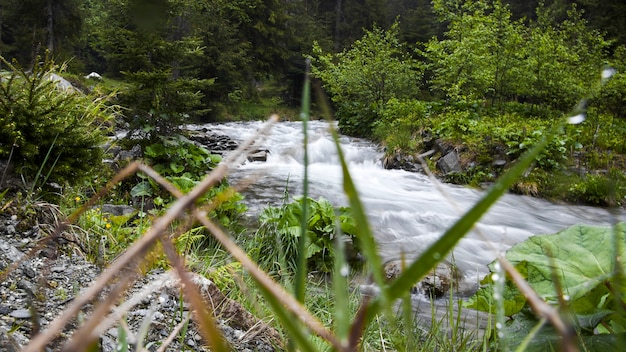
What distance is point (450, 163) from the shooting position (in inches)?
350

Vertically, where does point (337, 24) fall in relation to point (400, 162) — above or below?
above

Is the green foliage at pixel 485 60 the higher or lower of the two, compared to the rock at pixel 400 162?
higher

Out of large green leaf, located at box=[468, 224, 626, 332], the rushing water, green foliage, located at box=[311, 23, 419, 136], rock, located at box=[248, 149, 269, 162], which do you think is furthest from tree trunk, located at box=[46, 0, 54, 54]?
large green leaf, located at box=[468, 224, 626, 332]

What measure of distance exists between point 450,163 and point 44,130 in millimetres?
7523

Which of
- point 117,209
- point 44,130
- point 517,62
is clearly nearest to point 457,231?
point 44,130

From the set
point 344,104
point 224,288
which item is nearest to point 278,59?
point 344,104

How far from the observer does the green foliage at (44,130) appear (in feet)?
8.92

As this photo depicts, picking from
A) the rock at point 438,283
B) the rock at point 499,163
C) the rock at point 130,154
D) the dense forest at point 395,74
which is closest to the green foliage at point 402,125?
the dense forest at point 395,74

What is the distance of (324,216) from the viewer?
430 cm

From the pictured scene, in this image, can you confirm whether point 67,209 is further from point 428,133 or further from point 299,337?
point 428,133

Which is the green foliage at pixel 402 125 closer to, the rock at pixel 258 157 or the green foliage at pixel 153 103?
the rock at pixel 258 157

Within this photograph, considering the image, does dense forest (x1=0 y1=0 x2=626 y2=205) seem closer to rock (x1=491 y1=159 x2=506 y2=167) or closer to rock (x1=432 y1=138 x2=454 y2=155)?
rock (x1=491 y1=159 x2=506 y2=167)

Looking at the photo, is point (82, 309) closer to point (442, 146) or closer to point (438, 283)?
point (438, 283)

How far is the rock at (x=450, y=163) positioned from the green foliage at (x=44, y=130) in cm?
698
